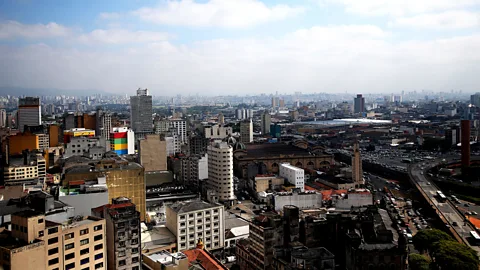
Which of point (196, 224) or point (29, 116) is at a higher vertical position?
point (29, 116)

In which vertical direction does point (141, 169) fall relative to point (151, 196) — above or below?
above

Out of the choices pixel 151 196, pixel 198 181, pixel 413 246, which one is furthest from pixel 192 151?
pixel 413 246

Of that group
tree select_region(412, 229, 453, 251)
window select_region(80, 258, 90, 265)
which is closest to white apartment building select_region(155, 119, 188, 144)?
tree select_region(412, 229, 453, 251)

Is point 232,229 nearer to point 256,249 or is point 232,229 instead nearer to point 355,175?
point 256,249

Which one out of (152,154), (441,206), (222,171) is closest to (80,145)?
(152,154)

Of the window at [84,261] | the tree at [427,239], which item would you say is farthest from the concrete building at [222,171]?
the window at [84,261]

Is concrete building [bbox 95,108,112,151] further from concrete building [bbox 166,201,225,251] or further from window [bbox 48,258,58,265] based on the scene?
window [bbox 48,258,58,265]

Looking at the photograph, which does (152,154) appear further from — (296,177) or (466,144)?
(466,144)
